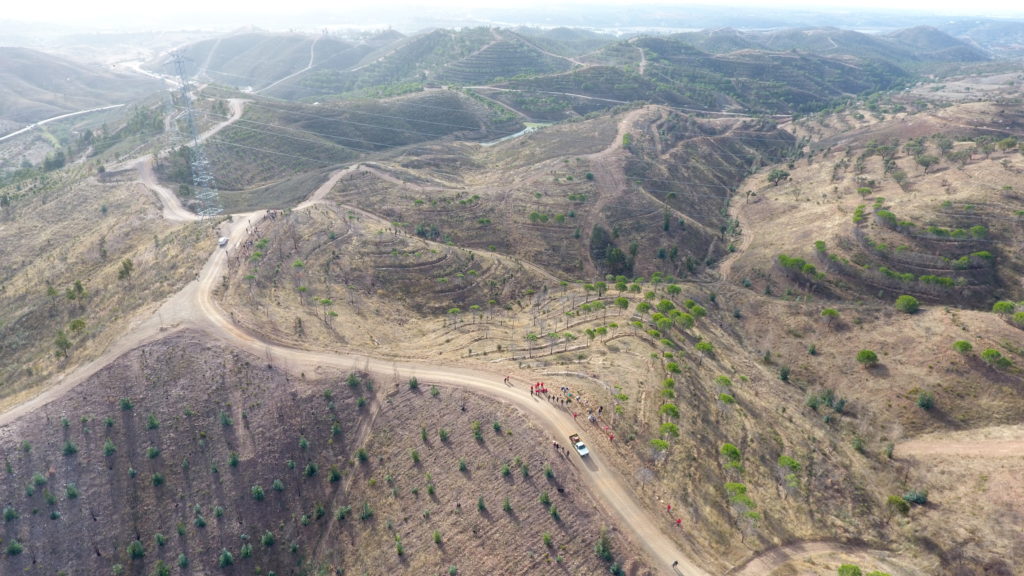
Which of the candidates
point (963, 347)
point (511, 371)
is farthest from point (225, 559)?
point (963, 347)

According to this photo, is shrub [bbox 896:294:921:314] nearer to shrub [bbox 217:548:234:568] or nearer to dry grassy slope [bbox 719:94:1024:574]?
dry grassy slope [bbox 719:94:1024:574]

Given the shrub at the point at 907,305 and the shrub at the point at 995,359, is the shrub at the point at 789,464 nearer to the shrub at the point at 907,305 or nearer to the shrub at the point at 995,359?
the shrub at the point at 995,359

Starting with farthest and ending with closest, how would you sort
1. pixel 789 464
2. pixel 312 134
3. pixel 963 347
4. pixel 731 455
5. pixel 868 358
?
1. pixel 312 134
2. pixel 868 358
3. pixel 963 347
4. pixel 789 464
5. pixel 731 455

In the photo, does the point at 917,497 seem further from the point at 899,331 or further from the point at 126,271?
the point at 126,271

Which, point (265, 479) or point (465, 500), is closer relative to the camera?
point (465, 500)

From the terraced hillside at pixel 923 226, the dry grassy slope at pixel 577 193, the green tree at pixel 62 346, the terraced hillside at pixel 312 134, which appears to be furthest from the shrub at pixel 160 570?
the terraced hillside at pixel 923 226

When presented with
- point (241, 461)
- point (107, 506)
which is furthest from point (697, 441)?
point (107, 506)

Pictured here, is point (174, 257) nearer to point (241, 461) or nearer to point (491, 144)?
point (241, 461)
